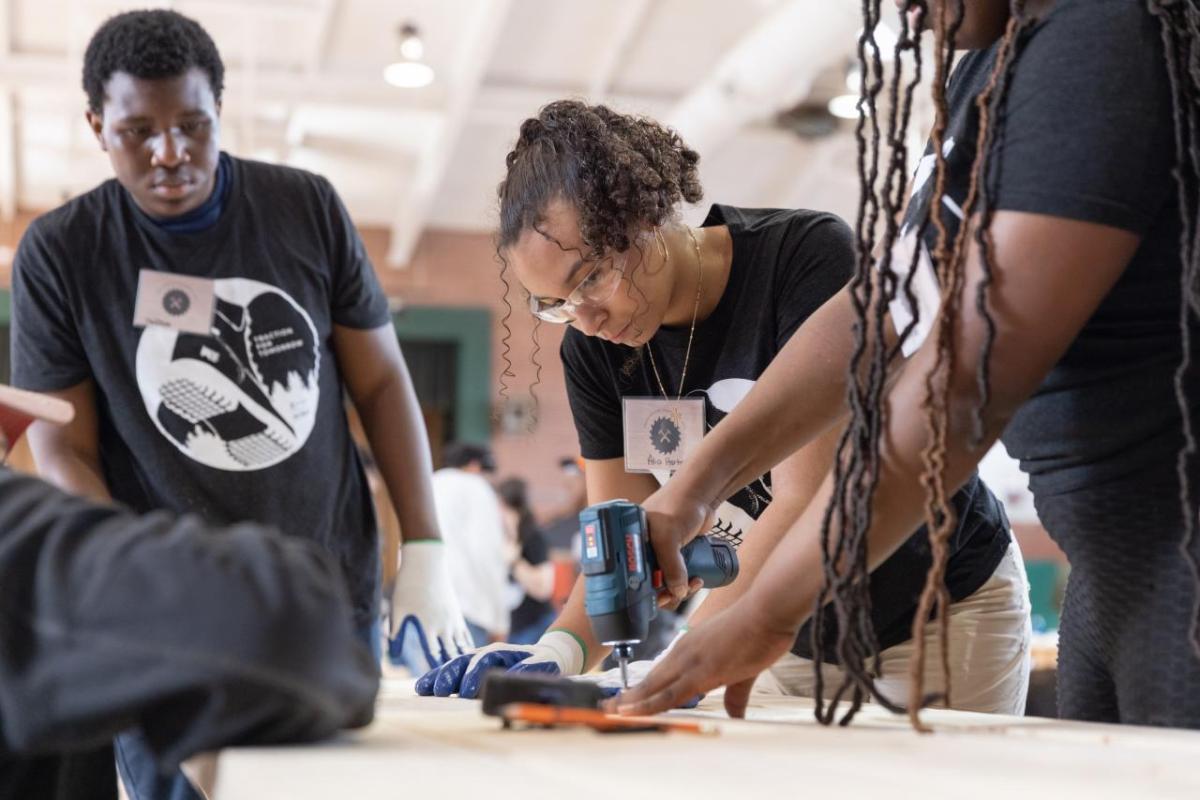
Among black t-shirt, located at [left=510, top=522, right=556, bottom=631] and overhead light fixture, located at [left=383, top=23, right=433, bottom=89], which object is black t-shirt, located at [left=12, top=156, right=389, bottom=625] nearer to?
black t-shirt, located at [left=510, top=522, right=556, bottom=631]

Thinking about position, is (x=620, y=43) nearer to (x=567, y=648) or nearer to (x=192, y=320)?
(x=192, y=320)

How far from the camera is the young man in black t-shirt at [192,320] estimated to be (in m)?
2.11

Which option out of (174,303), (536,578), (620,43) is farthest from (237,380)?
(620,43)

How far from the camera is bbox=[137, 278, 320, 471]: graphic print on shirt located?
7.02 ft

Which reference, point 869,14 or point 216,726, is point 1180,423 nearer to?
point 869,14

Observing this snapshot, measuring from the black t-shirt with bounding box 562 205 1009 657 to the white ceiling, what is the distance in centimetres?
439

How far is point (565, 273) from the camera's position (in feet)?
5.74

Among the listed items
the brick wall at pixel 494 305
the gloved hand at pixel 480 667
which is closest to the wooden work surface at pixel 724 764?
the gloved hand at pixel 480 667

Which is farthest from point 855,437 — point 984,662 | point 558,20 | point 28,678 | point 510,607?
point 558,20

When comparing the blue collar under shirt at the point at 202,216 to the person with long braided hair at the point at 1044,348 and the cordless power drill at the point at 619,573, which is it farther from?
the person with long braided hair at the point at 1044,348

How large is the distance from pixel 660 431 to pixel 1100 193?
3.11 feet

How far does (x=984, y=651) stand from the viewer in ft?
5.78

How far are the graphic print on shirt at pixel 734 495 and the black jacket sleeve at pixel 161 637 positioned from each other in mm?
1057

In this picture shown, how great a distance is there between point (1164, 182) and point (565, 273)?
0.87m
